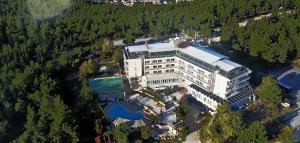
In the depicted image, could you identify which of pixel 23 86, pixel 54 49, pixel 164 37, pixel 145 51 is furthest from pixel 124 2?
pixel 23 86

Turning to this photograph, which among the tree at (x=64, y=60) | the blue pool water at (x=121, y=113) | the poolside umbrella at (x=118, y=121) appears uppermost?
the tree at (x=64, y=60)

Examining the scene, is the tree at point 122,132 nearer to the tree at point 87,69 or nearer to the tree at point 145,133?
the tree at point 145,133

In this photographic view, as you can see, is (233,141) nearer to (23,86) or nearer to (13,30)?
(23,86)

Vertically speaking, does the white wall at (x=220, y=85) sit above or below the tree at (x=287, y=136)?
above

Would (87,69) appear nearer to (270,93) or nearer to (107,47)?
(107,47)

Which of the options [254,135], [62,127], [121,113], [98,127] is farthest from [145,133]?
[254,135]

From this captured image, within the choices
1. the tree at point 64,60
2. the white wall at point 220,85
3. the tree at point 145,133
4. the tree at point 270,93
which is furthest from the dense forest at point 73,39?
the white wall at point 220,85

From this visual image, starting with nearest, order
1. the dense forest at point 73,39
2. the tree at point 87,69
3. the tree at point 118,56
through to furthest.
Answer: the dense forest at point 73,39 < the tree at point 87,69 < the tree at point 118,56
